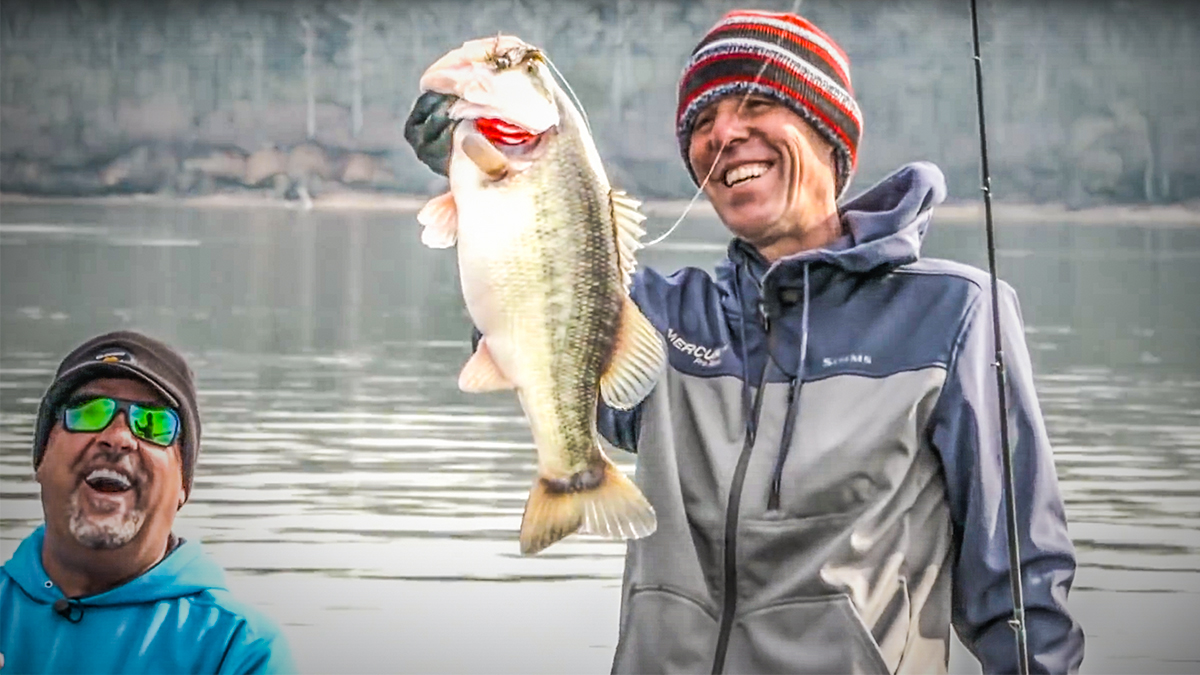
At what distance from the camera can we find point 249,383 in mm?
8891

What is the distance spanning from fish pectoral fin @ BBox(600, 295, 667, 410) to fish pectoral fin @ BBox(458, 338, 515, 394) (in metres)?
0.12

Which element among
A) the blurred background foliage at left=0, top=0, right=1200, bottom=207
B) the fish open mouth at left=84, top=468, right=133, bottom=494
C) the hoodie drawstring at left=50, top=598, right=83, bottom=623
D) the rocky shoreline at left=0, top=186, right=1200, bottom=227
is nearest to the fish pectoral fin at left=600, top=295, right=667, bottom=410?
the fish open mouth at left=84, top=468, right=133, bottom=494

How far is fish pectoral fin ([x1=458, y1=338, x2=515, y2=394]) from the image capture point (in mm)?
1961

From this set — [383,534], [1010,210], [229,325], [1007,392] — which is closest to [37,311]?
[229,325]

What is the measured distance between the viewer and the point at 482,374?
77.5 inches

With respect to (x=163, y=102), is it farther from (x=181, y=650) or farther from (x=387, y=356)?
(x=181, y=650)

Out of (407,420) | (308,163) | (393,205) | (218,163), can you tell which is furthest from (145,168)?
(407,420)

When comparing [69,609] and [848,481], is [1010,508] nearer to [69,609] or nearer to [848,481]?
[848,481]

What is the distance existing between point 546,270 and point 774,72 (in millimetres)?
414

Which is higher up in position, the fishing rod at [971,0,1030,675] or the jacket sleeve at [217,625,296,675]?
the fishing rod at [971,0,1030,675]

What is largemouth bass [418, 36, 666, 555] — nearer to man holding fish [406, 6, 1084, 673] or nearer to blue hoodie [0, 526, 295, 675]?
man holding fish [406, 6, 1084, 673]

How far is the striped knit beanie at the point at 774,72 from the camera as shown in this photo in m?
2.16

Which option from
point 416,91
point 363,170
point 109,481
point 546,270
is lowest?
point 109,481

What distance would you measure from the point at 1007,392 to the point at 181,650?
1.15 meters
